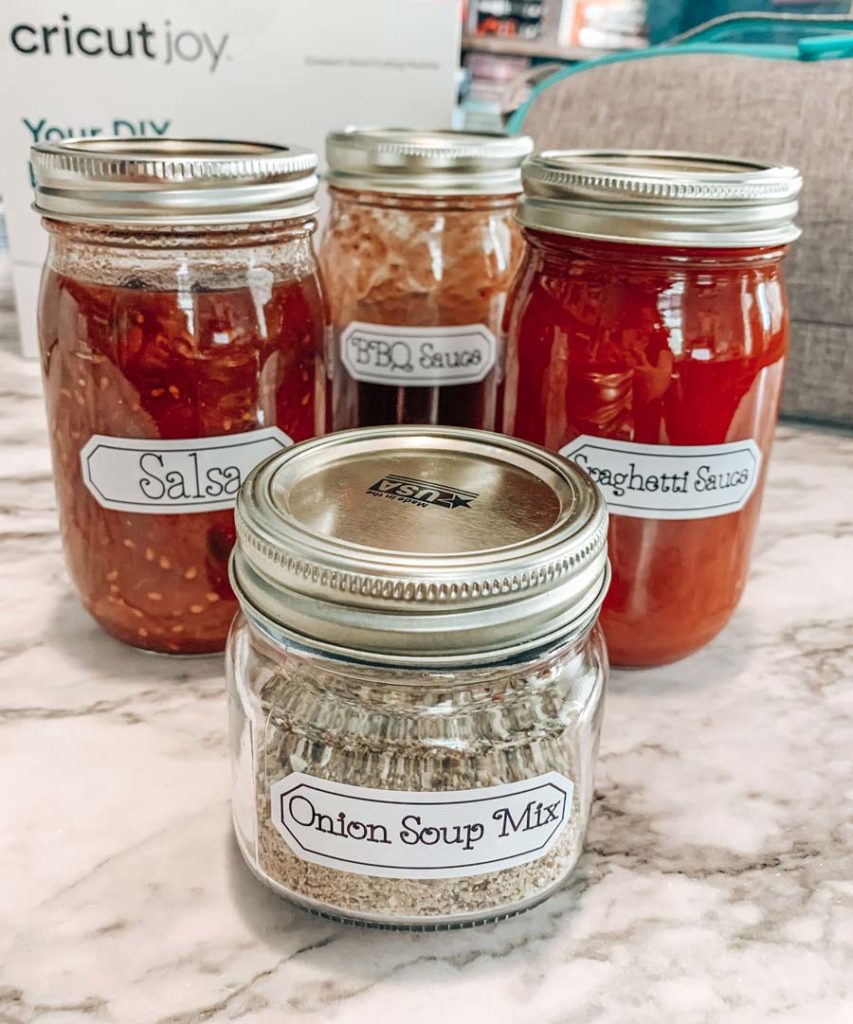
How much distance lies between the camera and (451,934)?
436 millimetres

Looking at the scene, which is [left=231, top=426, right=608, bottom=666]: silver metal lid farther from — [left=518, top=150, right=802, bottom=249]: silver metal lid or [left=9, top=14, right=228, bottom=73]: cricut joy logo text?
[left=9, top=14, right=228, bottom=73]: cricut joy logo text

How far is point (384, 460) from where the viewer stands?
478mm

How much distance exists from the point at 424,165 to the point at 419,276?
75 mm

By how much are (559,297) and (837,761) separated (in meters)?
0.30

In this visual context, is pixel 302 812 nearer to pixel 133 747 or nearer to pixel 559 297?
pixel 133 747

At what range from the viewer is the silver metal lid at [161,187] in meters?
0.48

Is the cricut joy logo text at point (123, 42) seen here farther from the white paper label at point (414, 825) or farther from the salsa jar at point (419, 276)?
the white paper label at point (414, 825)

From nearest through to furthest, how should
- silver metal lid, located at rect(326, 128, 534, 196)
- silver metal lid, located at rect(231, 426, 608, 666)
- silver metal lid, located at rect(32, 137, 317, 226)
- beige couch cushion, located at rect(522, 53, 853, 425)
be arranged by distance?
1. silver metal lid, located at rect(231, 426, 608, 666)
2. silver metal lid, located at rect(32, 137, 317, 226)
3. silver metal lid, located at rect(326, 128, 534, 196)
4. beige couch cushion, located at rect(522, 53, 853, 425)

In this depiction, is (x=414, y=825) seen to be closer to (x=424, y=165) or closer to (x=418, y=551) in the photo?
(x=418, y=551)

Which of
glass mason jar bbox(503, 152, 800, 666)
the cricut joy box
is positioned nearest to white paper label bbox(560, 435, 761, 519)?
glass mason jar bbox(503, 152, 800, 666)

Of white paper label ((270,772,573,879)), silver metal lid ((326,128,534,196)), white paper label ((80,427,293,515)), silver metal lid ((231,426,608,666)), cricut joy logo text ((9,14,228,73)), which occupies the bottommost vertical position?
white paper label ((270,772,573,879))

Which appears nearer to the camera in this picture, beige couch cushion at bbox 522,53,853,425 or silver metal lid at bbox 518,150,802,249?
silver metal lid at bbox 518,150,802,249

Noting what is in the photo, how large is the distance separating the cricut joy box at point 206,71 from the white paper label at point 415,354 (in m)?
0.47

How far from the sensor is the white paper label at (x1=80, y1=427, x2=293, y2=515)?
1.77ft
